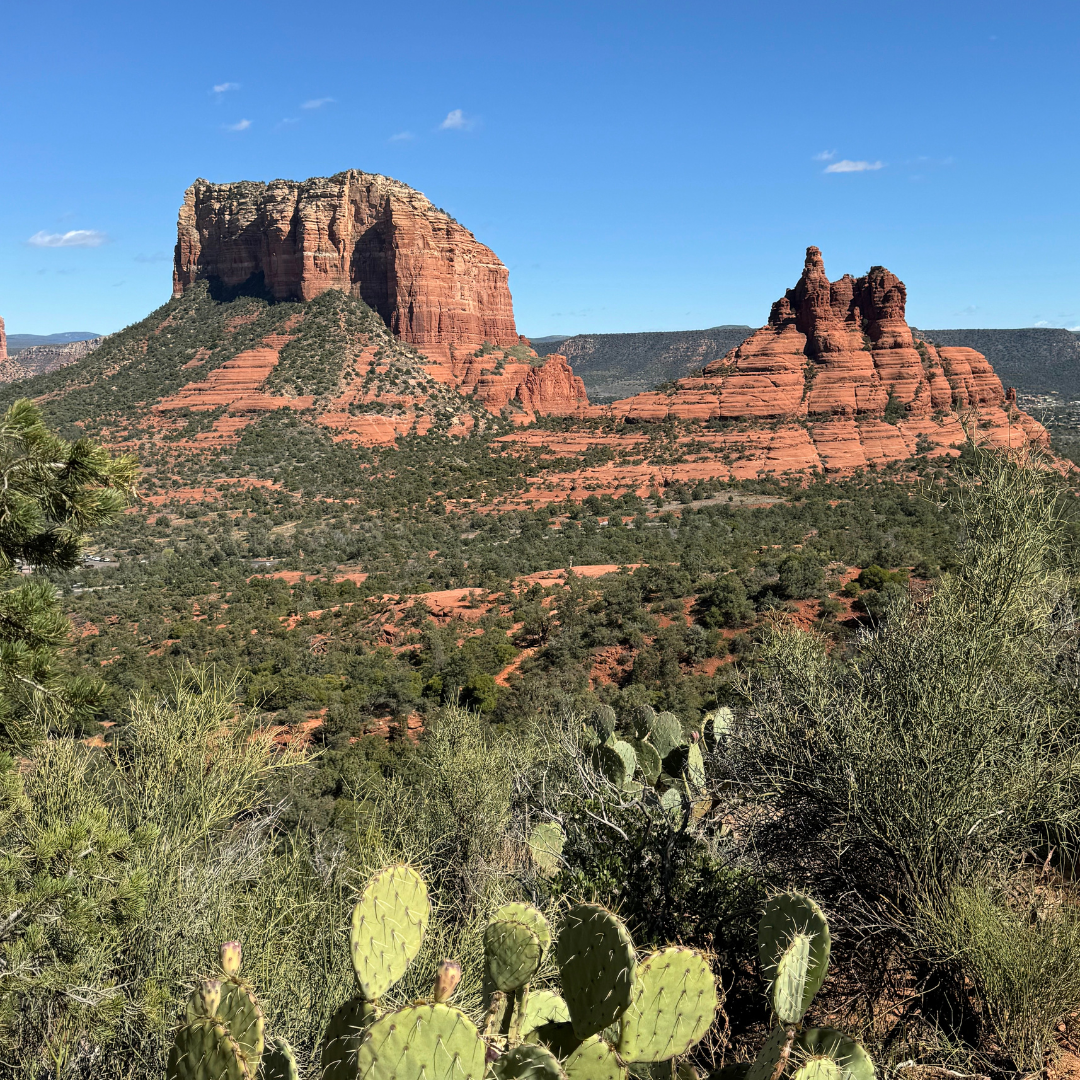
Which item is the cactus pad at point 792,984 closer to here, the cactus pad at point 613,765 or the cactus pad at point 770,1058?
the cactus pad at point 770,1058

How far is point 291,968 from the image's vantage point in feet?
16.0

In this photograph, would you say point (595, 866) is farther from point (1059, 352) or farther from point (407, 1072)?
point (1059, 352)

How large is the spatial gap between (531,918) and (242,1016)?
101 cm

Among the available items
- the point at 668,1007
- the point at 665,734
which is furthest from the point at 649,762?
Result: the point at 668,1007

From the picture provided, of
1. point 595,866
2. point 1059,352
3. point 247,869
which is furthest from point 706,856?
point 1059,352

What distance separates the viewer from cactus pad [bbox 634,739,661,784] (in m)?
8.12

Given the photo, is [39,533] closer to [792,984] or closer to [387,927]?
[387,927]

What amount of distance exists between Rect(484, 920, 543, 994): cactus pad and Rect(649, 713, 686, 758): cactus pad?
20.7 ft

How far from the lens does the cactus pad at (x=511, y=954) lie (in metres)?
2.61

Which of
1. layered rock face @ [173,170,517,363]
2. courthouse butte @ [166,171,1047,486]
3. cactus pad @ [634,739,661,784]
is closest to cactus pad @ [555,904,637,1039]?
cactus pad @ [634,739,661,784]

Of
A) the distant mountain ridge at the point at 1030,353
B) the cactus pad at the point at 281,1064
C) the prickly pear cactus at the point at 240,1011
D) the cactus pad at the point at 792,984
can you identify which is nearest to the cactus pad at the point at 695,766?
the cactus pad at the point at 792,984

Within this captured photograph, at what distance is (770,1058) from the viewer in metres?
2.69

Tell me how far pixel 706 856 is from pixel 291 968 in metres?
2.96

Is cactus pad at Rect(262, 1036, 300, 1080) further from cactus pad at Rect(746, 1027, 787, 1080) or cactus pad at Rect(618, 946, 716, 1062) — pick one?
cactus pad at Rect(746, 1027, 787, 1080)
